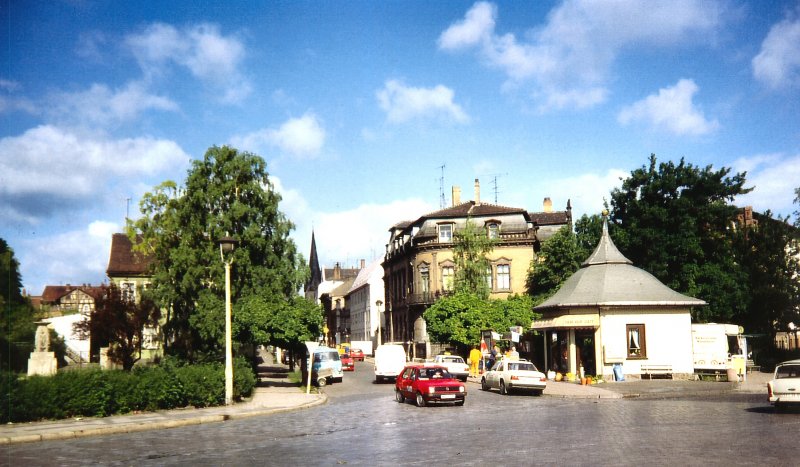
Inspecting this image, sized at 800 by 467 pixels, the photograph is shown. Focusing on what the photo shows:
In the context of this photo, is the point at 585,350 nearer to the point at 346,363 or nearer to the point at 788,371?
the point at 788,371

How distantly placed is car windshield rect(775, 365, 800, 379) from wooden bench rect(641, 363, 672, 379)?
58.2 ft

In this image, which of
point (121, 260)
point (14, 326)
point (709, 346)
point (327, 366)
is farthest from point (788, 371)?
point (121, 260)

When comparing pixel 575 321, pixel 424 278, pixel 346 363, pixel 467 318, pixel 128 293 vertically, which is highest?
pixel 424 278

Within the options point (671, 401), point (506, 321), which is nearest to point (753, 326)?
point (506, 321)

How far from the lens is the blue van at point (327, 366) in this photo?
132ft

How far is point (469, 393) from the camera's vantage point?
1284 inches

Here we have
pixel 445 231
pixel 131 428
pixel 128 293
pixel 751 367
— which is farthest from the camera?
pixel 445 231

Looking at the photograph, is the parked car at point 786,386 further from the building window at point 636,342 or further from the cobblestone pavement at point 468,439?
the building window at point 636,342

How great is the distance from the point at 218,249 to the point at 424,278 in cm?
2998

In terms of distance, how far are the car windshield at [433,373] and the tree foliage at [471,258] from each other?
33653 mm

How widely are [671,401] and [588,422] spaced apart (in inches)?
378

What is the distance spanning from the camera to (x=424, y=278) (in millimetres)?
68938

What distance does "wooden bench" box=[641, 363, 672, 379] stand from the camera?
3872cm

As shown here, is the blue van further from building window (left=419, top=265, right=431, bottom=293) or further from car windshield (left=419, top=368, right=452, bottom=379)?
building window (left=419, top=265, right=431, bottom=293)
